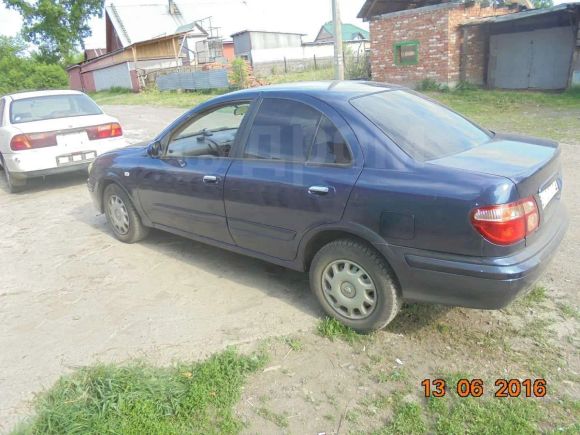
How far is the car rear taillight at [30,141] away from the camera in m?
7.11

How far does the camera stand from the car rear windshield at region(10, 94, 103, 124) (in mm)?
7602

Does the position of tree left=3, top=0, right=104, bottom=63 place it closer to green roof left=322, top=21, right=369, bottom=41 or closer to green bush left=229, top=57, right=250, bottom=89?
green roof left=322, top=21, right=369, bottom=41

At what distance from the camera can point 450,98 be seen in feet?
49.9

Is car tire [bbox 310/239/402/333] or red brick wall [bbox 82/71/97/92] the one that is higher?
red brick wall [bbox 82/71/97/92]

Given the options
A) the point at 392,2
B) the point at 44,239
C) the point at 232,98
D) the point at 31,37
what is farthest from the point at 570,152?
the point at 31,37

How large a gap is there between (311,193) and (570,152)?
626 cm

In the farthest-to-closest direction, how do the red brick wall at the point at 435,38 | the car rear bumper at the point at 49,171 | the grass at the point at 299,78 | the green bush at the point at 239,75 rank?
1. the grass at the point at 299,78
2. the green bush at the point at 239,75
3. the red brick wall at the point at 435,38
4. the car rear bumper at the point at 49,171

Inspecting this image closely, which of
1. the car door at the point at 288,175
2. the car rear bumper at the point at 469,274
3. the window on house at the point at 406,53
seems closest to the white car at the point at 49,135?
the car door at the point at 288,175

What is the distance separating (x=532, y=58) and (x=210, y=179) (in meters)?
15.6

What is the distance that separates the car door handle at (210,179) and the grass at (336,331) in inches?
56.6

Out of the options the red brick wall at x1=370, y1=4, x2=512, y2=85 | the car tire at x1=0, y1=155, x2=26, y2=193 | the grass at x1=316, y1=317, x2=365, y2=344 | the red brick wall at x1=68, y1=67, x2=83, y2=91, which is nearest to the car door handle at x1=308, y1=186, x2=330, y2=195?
the grass at x1=316, y1=317, x2=365, y2=344

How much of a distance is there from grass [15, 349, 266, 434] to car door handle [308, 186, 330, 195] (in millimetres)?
1148

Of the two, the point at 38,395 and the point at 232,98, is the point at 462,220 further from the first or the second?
the point at 38,395
